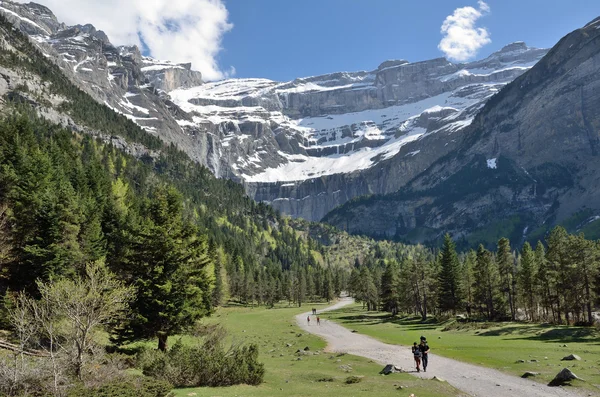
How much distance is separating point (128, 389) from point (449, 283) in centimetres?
7115

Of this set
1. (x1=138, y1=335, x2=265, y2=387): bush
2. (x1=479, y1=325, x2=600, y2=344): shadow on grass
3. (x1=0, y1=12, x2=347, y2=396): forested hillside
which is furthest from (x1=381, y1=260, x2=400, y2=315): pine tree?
(x1=138, y1=335, x2=265, y2=387): bush

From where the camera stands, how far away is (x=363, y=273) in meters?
117

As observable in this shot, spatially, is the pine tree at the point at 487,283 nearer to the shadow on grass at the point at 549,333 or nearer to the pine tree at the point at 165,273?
the shadow on grass at the point at 549,333

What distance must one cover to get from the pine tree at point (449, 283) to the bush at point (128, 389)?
68.2 meters

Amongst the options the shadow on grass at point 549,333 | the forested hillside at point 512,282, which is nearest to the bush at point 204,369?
the shadow on grass at point 549,333

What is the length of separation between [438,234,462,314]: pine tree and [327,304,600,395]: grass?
12686mm

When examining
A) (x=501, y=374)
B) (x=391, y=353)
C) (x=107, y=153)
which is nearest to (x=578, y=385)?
(x=501, y=374)

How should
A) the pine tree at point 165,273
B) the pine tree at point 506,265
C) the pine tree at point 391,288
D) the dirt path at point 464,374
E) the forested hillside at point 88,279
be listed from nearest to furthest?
the forested hillside at point 88,279
the dirt path at point 464,374
the pine tree at point 165,273
the pine tree at point 506,265
the pine tree at point 391,288

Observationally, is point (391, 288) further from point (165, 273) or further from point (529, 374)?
point (165, 273)

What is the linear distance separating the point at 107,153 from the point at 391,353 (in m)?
154

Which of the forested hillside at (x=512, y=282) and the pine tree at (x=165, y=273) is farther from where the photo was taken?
the forested hillside at (x=512, y=282)

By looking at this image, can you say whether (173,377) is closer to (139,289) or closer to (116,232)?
(139,289)

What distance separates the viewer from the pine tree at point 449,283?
250ft

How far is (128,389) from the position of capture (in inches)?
664
